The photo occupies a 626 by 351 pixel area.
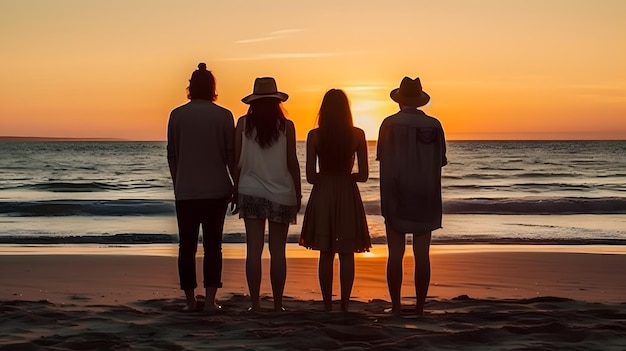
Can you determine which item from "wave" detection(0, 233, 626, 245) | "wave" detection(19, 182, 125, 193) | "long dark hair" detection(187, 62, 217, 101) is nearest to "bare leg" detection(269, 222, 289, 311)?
"long dark hair" detection(187, 62, 217, 101)

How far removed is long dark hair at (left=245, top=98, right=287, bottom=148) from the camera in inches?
231

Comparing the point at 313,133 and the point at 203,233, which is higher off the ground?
the point at 313,133

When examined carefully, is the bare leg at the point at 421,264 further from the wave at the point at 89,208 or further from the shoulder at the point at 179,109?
the wave at the point at 89,208

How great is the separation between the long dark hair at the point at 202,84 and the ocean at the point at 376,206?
7.54m

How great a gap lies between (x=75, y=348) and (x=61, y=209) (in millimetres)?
16645

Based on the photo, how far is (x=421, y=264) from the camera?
601 cm

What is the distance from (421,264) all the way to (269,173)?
4.16 ft

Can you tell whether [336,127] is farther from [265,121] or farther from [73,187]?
[73,187]

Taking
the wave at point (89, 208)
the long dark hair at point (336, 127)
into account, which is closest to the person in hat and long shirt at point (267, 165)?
the long dark hair at point (336, 127)

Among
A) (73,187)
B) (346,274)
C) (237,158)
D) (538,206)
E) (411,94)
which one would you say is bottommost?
(538,206)

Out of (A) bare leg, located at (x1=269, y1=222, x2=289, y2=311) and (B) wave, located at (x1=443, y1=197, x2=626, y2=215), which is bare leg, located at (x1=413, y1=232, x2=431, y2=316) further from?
(B) wave, located at (x1=443, y1=197, x2=626, y2=215)

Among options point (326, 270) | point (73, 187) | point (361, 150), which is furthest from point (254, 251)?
point (73, 187)

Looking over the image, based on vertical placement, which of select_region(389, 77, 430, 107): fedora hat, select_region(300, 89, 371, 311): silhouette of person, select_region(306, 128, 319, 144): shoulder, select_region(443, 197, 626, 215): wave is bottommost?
select_region(443, 197, 626, 215): wave

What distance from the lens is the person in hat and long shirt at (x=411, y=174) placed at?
589 centimetres
